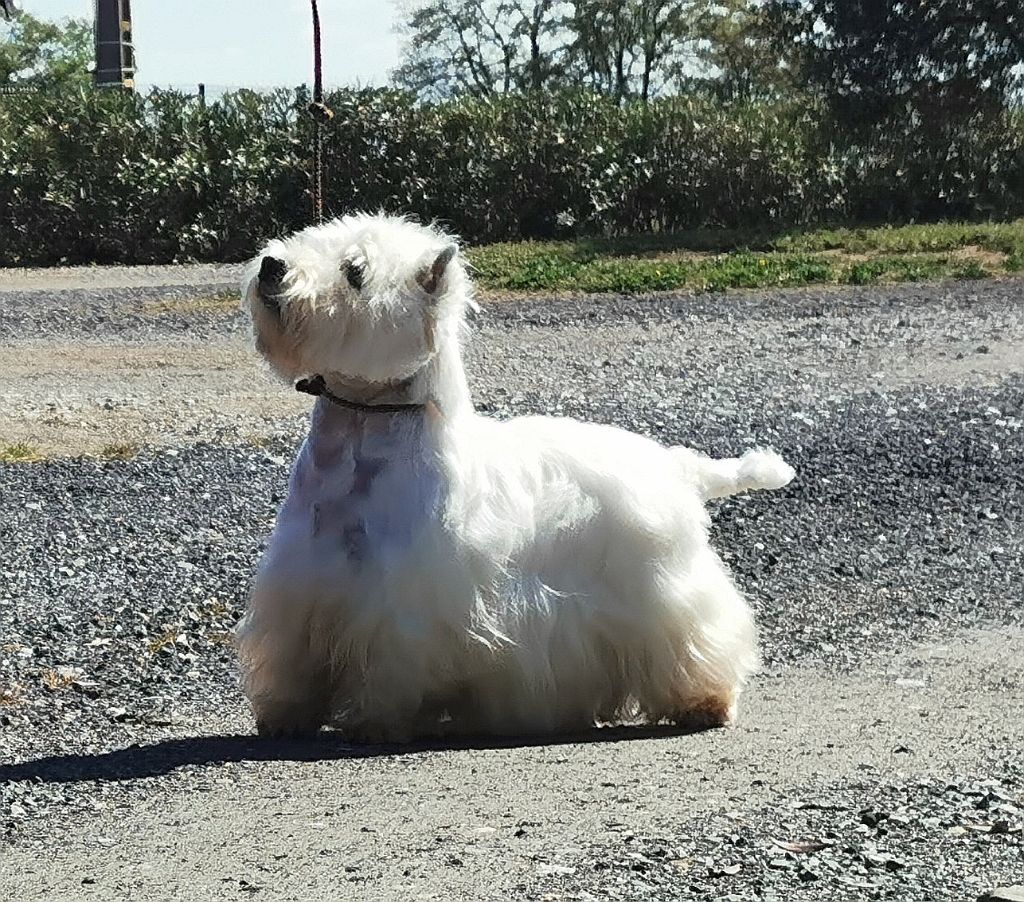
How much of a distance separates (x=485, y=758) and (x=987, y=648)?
308cm

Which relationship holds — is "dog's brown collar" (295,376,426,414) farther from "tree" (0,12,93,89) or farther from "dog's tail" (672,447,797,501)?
"tree" (0,12,93,89)

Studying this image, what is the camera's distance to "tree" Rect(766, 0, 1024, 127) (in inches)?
1344

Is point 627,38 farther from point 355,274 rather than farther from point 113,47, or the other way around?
point 355,274

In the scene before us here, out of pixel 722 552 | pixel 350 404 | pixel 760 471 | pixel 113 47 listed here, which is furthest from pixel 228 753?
pixel 113 47

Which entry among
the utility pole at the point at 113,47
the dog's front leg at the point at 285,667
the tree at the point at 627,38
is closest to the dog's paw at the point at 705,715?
the dog's front leg at the point at 285,667

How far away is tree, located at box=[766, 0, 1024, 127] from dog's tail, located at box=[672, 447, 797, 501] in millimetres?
27966

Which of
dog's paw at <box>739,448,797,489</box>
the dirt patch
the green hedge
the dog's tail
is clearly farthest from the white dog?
the green hedge

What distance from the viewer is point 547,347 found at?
57.3 feet

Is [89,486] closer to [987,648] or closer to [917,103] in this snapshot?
[987,648]

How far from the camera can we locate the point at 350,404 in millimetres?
5855

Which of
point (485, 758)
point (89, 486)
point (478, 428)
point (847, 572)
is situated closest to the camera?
point (485, 758)

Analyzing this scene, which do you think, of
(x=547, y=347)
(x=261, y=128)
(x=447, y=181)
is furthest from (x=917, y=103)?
(x=547, y=347)

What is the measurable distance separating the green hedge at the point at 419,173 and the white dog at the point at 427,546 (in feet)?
74.5

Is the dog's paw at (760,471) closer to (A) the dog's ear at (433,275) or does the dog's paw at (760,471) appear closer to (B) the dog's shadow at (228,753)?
(B) the dog's shadow at (228,753)
